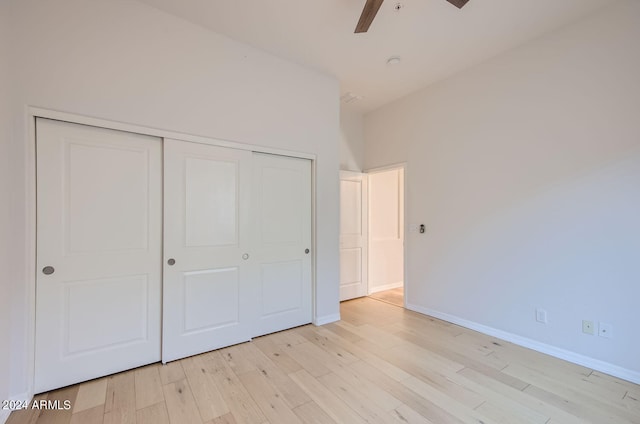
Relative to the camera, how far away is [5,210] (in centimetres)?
176

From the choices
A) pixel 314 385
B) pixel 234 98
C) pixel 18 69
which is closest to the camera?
pixel 18 69

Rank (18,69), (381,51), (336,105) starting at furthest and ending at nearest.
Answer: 1. (336,105)
2. (381,51)
3. (18,69)

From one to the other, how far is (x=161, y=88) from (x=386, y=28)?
6.89 feet

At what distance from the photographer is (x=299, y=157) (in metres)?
3.23

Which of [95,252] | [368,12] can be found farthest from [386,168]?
[95,252]

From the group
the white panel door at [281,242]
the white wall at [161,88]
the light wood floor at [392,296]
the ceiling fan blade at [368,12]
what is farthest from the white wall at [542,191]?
the ceiling fan blade at [368,12]

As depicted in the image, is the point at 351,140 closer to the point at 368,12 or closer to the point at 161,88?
the point at 368,12

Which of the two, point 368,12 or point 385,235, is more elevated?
point 368,12

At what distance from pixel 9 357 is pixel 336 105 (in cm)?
362

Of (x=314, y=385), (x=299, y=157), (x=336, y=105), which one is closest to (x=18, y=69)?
(x=299, y=157)

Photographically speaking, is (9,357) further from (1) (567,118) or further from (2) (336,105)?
(1) (567,118)

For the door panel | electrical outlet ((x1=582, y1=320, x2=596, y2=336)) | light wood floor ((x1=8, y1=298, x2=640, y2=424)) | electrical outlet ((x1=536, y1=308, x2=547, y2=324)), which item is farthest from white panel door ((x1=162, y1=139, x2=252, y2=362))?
electrical outlet ((x1=582, y1=320, x2=596, y2=336))

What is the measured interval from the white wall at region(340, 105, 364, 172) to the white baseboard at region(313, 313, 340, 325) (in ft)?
7.26

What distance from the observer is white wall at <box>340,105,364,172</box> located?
4441mm
